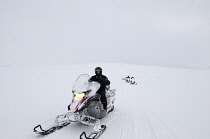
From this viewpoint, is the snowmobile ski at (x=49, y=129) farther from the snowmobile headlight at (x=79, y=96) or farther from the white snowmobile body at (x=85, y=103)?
the snowmobile headlight at (x=79, y=96)

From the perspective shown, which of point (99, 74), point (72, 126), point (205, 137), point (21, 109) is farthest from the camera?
point (21, 109)

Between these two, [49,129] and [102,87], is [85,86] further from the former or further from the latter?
[49,129]

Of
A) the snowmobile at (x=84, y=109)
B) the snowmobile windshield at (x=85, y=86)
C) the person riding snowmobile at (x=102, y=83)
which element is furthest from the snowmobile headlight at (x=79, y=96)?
the person riding snowmobile at (x=102, y=83)

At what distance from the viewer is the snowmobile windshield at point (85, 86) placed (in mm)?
4871

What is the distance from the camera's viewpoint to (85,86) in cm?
505

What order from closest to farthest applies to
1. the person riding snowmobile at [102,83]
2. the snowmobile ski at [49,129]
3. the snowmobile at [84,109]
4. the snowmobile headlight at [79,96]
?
the snowmobile ski at [49,129] < the snowmobile at [84,109] < the snowmobile headlight at [79,96] < the person riding snowmobile at [102,83]

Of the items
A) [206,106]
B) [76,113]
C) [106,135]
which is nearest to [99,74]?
[76,113]

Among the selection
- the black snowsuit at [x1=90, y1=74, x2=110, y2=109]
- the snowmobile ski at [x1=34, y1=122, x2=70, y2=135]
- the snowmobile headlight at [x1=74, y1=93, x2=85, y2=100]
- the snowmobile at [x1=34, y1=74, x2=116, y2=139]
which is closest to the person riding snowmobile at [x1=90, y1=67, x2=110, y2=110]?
the black snowsuit at [x1=90, y1=74, x2=110, y2=109]

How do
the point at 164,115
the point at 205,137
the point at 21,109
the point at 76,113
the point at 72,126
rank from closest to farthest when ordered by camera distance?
the point at 205,137, the point at 76,113, the point at 72,126, the point at 164,115, the point at 21,109

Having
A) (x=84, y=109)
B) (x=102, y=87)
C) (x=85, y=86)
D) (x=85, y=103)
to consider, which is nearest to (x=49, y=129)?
(x=84, y=109)

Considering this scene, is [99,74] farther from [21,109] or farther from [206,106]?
[206,106]

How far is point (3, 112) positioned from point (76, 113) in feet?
13.6

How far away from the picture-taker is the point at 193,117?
5.90 m

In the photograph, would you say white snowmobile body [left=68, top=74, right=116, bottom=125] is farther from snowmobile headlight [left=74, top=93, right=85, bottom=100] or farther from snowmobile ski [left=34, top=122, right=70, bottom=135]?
snowmobile ski [left=34, top=122, right=70, bottom=135]
